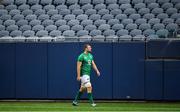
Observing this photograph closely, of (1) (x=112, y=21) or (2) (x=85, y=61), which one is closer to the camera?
(2) (x=85, y=61)

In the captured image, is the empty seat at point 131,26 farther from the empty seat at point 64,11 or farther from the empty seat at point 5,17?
the empty seat at point 5,17

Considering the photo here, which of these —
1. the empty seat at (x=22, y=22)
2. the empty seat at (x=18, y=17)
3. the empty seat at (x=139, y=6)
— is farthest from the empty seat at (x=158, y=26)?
the empty seat at (x=18, y=17)

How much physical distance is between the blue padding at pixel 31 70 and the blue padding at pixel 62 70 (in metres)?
0.27

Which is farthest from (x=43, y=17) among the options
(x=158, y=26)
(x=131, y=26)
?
(x=158, y=26)

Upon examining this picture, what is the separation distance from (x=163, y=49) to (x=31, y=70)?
4.96 meters

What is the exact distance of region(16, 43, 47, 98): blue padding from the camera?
18594 mm

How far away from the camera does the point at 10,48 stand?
1878 cm

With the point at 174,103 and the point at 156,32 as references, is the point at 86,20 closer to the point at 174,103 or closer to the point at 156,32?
the point at 156,32

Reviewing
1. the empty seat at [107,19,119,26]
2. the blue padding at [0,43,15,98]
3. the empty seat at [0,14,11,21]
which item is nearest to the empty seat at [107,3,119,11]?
the empty seat at [107,19,119,26]

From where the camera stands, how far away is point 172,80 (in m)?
17.8

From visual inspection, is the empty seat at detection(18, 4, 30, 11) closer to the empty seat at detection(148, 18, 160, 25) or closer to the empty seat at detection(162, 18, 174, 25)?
the empty seat at detection(148, 18, 160, 25)

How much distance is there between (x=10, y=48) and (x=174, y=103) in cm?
642

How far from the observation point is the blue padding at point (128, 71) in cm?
1806

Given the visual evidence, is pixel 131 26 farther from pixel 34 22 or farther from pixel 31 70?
pixel 31 70
